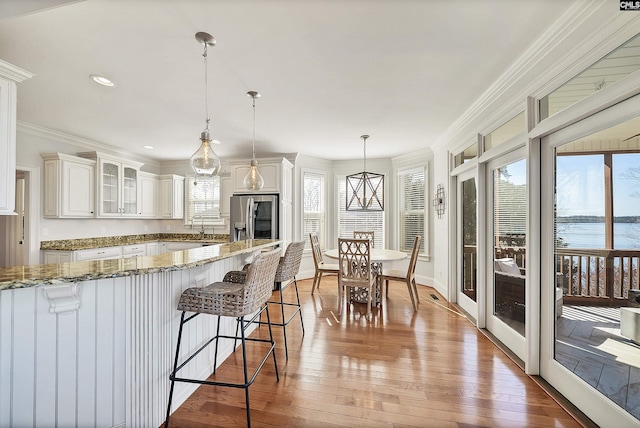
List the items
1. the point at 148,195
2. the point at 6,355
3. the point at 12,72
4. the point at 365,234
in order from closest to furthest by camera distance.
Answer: the point at 6,355 → the point at 12,72 → the point at 365,234 → the point at 148,195

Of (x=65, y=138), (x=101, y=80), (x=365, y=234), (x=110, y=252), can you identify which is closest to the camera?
(x=101, y=80)

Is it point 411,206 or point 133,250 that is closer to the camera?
point 133,250

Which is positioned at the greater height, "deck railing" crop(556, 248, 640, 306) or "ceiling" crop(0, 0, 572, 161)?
"ceiling" crop(0, 0, 572, 161)

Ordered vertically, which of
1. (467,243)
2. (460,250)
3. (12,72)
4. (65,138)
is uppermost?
(65,138)

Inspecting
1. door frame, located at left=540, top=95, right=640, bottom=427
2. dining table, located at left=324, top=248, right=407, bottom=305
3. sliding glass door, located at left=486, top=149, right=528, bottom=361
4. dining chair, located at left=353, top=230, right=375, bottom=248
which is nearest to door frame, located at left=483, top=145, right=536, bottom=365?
sliding glass door, located at left=486, top=149, right=528, bottom=361

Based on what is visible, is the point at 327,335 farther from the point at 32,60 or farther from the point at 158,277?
the point at 32,60

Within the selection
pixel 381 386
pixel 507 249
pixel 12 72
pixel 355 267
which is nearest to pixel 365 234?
pixel 355 267

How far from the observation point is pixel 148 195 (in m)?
5.46

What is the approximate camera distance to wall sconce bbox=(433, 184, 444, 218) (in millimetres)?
4445

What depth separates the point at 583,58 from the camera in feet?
5.68

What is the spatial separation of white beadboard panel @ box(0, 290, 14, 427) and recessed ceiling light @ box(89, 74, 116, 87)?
2.02 m

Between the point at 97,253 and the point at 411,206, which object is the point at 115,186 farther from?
the point at 411,206

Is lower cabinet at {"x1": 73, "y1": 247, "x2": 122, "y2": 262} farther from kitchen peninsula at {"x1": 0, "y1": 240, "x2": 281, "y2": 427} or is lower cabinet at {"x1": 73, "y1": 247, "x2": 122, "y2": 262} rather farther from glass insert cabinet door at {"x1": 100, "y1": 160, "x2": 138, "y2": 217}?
kitchen peninsula at {"x1": 0, "y1": 240, "x2": 281, "y2": 427}

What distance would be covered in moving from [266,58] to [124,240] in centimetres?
461
